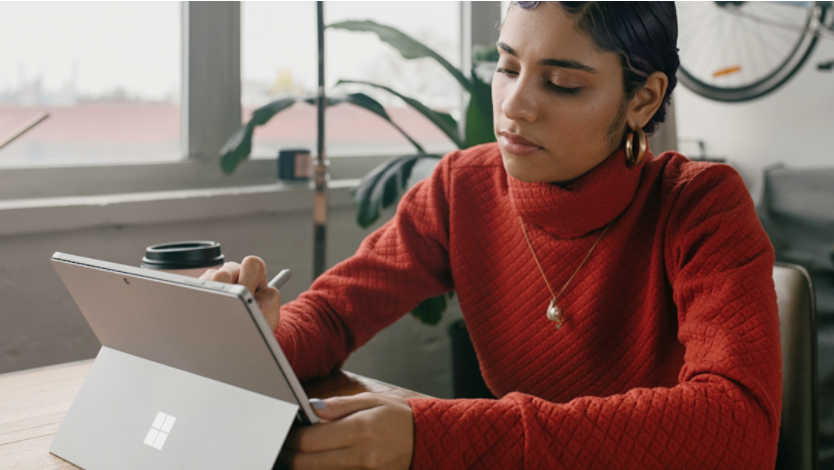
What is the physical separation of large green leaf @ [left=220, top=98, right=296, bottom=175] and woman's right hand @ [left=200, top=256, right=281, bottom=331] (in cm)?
74

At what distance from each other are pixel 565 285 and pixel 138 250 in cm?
94

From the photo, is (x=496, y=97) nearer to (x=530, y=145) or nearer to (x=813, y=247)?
(x=530, y=145)

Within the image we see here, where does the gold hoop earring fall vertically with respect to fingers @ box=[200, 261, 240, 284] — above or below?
above

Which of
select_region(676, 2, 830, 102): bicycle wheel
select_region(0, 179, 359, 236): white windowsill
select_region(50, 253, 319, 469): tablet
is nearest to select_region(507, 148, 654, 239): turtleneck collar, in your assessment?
select_region(50, 253, 319, 469): tablet

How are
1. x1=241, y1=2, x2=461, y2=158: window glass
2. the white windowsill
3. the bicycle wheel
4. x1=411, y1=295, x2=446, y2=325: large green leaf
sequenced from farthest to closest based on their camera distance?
the bicycle wheel → x1=241, y1=2, x2=461, y2=158: window glass → x1=411, y1=295, x2=446, y2=325: large green leaf → the white windowsill

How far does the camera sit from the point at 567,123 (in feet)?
2.73

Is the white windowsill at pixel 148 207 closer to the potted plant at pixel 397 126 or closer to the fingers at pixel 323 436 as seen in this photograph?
the potted plant at pixel 397 126

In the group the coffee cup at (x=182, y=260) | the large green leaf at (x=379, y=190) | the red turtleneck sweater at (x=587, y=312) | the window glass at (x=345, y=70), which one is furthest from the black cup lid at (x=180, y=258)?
the window glass at (x=345, y=70)

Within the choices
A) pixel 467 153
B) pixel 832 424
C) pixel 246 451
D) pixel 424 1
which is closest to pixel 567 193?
pixel 467 153

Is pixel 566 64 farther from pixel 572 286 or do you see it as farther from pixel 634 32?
pixel 572 286

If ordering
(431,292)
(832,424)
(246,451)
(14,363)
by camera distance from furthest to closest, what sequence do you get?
(832,424) < (14,363) < (431,292) < (246,451)

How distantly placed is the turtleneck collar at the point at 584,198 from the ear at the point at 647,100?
4cm

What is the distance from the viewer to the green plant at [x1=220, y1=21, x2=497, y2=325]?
4.81ft

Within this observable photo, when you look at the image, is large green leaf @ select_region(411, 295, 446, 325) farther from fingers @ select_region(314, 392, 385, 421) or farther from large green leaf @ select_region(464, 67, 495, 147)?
fingers @ select_region(314, 392, 385, 421)
